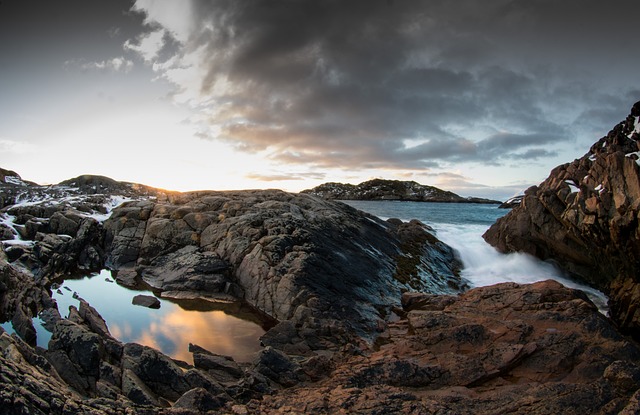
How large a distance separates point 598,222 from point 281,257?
22351 millimetres

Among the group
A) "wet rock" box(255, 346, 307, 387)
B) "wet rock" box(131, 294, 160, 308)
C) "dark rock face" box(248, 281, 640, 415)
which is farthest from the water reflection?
"dark rock face" box(248, 281, 640, 415)

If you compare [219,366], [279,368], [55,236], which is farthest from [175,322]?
[55,236]

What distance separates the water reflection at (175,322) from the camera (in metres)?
16.2

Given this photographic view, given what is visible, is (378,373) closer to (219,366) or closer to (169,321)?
(219,366)

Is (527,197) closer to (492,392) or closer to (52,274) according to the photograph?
(492,392)

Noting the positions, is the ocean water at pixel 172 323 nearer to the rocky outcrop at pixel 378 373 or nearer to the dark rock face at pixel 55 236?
the rocky outcrop at pixel 378 373

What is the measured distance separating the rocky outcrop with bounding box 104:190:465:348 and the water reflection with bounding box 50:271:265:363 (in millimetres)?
1707

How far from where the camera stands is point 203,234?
29.2 meters

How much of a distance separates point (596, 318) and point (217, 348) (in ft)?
56.4

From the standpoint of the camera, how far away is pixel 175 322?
61.8ft

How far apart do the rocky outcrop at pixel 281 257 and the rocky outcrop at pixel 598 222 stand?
31.9 ft

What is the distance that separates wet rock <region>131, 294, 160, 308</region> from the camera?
21.0 meters

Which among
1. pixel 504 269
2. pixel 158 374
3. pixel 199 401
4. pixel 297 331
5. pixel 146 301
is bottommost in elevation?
pixel 504 269

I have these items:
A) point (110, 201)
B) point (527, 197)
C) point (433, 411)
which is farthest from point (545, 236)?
point (110, 201)
